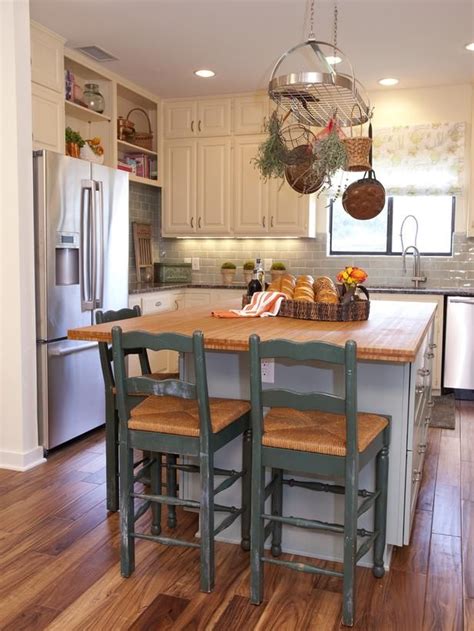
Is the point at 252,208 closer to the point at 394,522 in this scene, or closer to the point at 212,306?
the point at 212,306

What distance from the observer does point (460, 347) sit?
525 cm

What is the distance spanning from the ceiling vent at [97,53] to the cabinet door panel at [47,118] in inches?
18.7

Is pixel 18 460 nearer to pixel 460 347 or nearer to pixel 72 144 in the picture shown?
pixel 72 144

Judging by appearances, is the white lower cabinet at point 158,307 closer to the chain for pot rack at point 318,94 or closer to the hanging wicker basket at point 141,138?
the hanging wicker basket at point 141,138

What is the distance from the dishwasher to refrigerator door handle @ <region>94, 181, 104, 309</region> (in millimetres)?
2814

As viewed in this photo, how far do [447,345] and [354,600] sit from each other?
Answer: 353cm

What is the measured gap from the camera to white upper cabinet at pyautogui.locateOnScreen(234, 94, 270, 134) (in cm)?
567

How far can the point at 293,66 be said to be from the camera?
488cm

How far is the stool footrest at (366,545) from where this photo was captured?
2.16 m

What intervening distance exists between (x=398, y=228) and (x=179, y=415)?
4090mm

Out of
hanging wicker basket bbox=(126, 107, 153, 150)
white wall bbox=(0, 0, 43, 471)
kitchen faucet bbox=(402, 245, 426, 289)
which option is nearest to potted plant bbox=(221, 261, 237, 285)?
hanging wicker basket bbox=(126, 107, 153, 150)

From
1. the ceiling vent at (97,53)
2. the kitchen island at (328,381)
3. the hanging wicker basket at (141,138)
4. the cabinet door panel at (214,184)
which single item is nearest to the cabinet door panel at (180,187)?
the cabinet door panel at (214,184)

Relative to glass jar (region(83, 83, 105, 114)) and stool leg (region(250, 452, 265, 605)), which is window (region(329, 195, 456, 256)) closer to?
glass jar (region(83, 83, 105, 114))

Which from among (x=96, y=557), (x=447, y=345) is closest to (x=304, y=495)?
(x=96, y=557)
